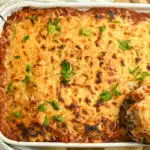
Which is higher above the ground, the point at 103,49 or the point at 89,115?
the point at 103,49

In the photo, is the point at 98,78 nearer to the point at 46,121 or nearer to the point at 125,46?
the point at 125,46

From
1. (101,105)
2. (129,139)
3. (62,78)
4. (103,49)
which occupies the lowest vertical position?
(129,139)

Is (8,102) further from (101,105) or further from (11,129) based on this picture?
(101,105)

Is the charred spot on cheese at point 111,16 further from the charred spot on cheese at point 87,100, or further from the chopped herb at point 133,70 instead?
the charred spot on cheese at point 87,100

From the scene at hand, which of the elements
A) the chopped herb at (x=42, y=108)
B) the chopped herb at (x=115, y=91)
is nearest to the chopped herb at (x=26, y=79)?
the chopped herb at (x=42, y=108)

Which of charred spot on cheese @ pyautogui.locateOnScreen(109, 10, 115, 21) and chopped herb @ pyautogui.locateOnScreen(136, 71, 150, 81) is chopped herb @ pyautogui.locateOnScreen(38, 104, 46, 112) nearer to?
chopped herb @ pyautogui.locateOnScreen(136, 71, 150, 81)

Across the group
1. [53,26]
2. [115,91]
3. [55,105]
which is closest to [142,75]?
[115,91]

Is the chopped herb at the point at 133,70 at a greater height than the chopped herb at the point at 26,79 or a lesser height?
greater

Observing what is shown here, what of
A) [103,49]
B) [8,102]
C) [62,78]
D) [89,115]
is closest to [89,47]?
[103,49]
